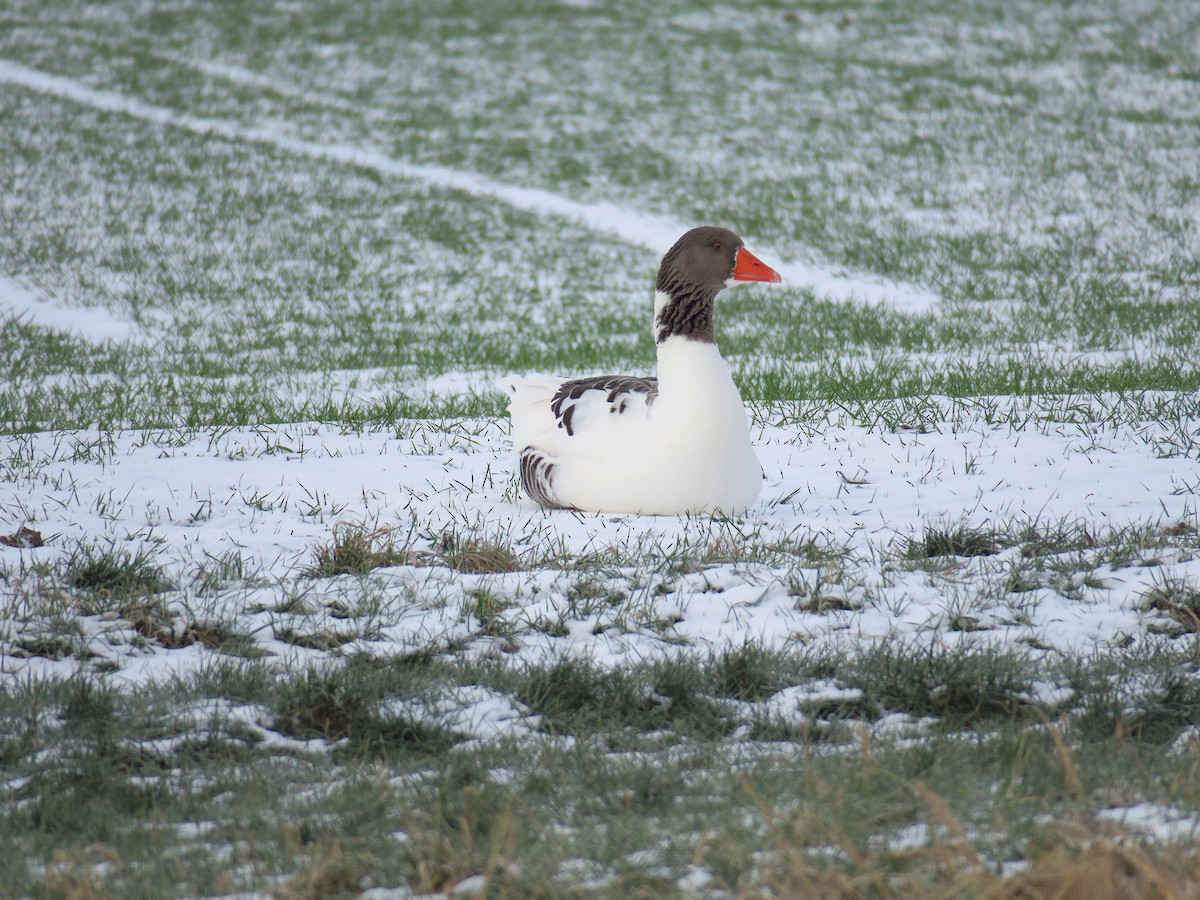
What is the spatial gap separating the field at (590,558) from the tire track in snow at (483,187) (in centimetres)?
15

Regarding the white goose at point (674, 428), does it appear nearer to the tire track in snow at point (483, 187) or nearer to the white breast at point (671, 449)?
the white breast at point (671, 449)

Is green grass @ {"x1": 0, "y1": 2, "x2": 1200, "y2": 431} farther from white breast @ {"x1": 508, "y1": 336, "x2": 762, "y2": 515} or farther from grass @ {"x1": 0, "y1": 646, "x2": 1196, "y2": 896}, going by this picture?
grass @ {"x1": 0, "y1": 646, "x2": 1196, "y2": 896}

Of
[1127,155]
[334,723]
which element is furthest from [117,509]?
[1127,155]

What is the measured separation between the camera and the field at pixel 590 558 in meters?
3.15

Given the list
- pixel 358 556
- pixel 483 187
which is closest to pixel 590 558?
pixel 358 556

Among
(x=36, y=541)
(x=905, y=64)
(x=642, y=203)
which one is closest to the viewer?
(x=36, y=541)

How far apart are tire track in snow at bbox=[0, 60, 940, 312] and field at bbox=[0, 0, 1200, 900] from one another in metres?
0.15

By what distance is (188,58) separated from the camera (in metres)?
25.0

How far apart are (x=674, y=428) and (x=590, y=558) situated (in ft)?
2.72

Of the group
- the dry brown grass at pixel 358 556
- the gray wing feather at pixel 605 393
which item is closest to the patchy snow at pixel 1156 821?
the dry brown grass at pixel 358 556

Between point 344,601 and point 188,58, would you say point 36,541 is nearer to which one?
point 344,601

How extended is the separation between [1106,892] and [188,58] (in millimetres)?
26329

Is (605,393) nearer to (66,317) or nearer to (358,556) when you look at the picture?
(358,556)

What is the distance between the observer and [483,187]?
18.8 metres
